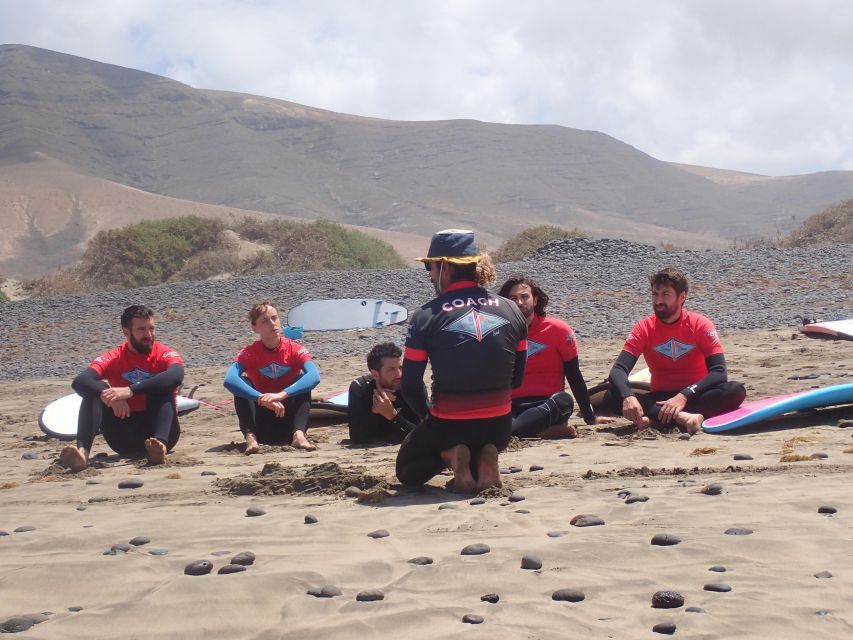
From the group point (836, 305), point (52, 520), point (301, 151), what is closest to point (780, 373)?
point (836, 305)

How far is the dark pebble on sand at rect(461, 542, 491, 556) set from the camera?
3775 millimetres

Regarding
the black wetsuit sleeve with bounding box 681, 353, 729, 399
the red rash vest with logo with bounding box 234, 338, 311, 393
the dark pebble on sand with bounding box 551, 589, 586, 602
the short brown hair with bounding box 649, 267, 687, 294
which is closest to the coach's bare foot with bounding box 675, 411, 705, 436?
the black wetsuit sleeve with bounding box 681, 353, 729, 399

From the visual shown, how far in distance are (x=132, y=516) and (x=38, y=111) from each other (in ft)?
414

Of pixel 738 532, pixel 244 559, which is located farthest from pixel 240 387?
pixel 738 532

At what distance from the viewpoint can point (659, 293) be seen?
272 inches

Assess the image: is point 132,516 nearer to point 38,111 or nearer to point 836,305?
point 836,305

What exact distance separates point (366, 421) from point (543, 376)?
4.05 feet

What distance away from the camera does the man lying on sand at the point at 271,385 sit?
7145 millimetres

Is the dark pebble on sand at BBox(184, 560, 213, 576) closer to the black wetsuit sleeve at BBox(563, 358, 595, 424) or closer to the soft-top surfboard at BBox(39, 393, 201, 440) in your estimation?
the black wetsuit sleeve at BBox(563, 358, 595, 424)

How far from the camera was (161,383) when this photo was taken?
6848 mm

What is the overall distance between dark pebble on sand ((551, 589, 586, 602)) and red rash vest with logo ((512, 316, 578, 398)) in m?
3.83

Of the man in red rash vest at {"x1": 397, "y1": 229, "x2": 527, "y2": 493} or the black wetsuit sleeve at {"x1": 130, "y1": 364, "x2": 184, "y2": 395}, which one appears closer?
the man in red rash vest at {"x1": 397, "y1": 229, "x2": 527, "y2": 493}

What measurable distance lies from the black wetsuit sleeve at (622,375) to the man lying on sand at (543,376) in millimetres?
286

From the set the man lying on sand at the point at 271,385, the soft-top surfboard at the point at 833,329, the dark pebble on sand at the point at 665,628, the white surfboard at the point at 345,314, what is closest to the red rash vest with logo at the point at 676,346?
the man lying on sand at the point at 271,385
